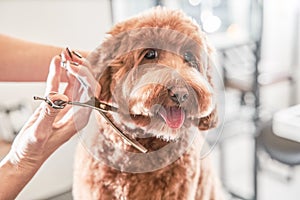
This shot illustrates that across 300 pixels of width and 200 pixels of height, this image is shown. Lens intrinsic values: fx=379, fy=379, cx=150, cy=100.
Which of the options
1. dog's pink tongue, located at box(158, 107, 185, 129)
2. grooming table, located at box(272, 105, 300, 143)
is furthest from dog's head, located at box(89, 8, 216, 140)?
grooming table, located at box(272, 105, 300, 143)

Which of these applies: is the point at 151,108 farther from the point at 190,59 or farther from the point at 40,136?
the point at 40,136

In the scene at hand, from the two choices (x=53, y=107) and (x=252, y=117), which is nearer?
(x=53, y=107)

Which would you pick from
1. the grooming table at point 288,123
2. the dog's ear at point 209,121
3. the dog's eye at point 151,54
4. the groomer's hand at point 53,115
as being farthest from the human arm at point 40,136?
the grooming table at point 288,123

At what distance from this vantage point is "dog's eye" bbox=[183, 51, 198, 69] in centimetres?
84

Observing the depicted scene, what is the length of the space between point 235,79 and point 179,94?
27 cm

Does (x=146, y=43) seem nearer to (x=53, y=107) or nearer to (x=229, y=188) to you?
(x=53, y=107)

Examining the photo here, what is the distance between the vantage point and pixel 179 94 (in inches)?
31.8

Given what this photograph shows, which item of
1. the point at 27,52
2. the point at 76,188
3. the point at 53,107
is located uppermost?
the point at 27,52

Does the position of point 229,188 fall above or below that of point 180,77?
below

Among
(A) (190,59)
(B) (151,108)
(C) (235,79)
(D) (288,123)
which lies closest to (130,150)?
(B) (151,108)

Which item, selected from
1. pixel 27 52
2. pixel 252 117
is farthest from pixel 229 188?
pixel 27 52

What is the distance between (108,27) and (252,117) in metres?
0.49

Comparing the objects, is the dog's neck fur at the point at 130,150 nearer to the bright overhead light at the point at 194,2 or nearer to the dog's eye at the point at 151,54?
the dog's eye at the point at 151,54

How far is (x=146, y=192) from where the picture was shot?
88 cm
